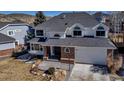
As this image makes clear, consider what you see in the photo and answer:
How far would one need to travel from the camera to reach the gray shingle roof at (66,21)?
831 centimetres

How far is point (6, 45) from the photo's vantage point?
8.11m

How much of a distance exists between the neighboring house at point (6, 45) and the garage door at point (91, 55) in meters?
2.69

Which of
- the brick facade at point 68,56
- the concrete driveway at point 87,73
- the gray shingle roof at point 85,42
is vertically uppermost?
the gray shingle roof at point 85,42

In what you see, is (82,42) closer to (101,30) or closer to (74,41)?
(74,41)

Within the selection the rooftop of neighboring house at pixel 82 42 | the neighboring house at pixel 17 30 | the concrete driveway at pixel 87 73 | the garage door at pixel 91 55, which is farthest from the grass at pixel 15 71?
the garage door at pixel 91 55

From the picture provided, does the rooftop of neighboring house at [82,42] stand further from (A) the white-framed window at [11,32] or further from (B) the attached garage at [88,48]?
(A) the white-framed window at [11,32]

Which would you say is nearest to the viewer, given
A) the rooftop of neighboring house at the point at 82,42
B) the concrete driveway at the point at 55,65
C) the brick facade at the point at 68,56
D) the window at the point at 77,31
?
the concrete driveway at the point at 55,65

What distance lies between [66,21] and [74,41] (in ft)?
3.03

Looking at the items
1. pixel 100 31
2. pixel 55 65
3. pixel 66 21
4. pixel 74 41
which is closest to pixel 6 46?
pixel 55 65

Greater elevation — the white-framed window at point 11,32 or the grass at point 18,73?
the white-framed window at point 11,32

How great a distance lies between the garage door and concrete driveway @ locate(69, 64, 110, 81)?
9.7 inches

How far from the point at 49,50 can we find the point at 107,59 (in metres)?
2.43

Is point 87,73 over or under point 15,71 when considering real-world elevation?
under

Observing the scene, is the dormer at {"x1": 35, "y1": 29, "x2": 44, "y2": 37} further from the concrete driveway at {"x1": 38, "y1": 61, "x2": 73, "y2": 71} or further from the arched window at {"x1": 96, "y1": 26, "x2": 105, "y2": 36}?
the arched window at {"x1": 96, "y1": 26, "x2": 105, "y2": 36}
